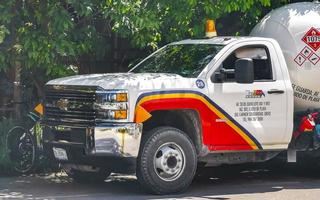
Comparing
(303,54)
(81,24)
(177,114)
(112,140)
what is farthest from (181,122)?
(81,24)

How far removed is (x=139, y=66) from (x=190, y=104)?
1652mm

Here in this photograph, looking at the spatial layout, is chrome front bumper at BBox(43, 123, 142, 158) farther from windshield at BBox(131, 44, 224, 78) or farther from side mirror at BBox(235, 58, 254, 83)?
side mirror at BBox(235, 58, 254, 83)

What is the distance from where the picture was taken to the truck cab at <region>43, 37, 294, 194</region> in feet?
28.5

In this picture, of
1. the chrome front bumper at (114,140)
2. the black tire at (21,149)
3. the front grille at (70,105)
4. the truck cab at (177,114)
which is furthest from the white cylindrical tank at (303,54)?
the black tire at (21,149)

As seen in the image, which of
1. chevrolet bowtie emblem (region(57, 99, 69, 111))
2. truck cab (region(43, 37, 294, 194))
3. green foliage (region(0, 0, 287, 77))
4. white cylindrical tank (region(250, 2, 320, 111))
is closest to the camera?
truck cab (region(43, 37, 294, 194))

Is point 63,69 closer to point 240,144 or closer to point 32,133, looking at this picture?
point 32,133

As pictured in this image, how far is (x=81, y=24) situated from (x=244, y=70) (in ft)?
10.7

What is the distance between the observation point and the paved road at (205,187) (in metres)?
9.14

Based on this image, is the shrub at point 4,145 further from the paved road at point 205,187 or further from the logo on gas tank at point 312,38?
the logo on gas tank at point 312,38

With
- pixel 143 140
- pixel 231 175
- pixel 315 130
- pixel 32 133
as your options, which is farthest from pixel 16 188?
pixel 315 130

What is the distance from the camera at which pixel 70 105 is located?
9070 millimetres

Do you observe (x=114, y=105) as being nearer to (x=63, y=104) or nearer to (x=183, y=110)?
(x=63, y=104)

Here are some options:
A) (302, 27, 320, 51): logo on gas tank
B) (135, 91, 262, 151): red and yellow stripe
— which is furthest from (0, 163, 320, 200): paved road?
(302, 27, 320, 51): logo on gas tank

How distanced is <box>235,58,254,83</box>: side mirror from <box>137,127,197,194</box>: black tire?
1.06 metres
